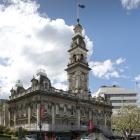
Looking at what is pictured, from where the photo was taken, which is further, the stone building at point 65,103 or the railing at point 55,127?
the stone building at point 65,103

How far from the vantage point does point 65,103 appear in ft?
346

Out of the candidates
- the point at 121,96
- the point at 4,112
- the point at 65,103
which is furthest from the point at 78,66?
the point at 121,96

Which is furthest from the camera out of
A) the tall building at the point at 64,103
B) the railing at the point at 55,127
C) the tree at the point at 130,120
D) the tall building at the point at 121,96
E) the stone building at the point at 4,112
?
the tall building at the point at 121,96

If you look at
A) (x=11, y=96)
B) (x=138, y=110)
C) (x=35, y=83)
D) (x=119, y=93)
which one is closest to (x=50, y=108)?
(x=35, y=83)

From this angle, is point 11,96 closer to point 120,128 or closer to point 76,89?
point 76,89

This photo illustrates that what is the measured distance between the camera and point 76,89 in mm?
115875

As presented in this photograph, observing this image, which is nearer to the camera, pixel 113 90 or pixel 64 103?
pixel 64 103

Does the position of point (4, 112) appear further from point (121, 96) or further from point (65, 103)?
point (121, 96)

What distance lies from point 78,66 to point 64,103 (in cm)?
1581

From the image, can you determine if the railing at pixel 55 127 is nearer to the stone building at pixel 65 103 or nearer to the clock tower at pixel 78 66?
the stone building at pixel 65 103

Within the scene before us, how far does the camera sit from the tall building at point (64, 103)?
98250 millimetres

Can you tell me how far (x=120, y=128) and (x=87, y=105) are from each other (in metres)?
13.5

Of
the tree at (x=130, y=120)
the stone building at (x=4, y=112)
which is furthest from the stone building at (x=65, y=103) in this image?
the tree at (x=130, y=120)

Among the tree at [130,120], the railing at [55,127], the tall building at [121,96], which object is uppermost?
the tall building at [121,96]
